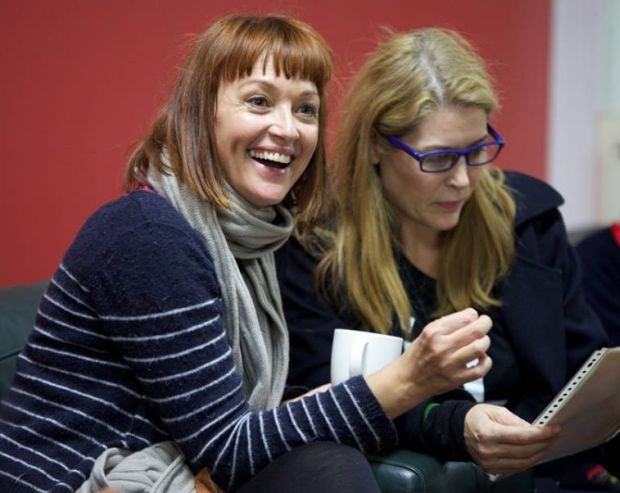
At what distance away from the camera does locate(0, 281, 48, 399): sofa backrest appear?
1.70m

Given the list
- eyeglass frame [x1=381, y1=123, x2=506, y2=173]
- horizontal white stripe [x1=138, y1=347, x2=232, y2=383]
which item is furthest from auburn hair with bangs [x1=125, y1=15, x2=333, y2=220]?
eyeglass frame [x1=381, y1=123, x2=506, y2=173]

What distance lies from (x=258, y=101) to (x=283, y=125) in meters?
0.05

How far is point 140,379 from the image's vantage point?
143 centimetres

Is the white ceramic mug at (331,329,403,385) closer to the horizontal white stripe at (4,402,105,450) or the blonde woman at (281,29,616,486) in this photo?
the blonde woman at (281,29,616,486)

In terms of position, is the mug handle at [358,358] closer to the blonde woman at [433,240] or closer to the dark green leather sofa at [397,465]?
the dark green leather sofa at [397,465]

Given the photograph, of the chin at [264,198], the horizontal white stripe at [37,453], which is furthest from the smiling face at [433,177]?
the horizontal white stripe at [37,453]

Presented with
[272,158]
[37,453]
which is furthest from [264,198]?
[37,453]

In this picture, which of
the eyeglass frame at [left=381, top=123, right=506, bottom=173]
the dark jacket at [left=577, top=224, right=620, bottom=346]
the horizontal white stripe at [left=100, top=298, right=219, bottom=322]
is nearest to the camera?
the horizontal white stripe at [left=100, top=298, right=219, bottom=322]

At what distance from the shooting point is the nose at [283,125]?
5.20 ft

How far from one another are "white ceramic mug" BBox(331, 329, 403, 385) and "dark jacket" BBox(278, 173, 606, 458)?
0.83 feet

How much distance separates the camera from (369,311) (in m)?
1.89

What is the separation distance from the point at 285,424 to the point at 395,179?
0.66m

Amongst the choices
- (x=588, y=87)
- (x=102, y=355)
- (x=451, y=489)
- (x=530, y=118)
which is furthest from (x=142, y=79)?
(x=588, y=87)

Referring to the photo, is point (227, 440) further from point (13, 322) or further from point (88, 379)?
point (13, 322)
